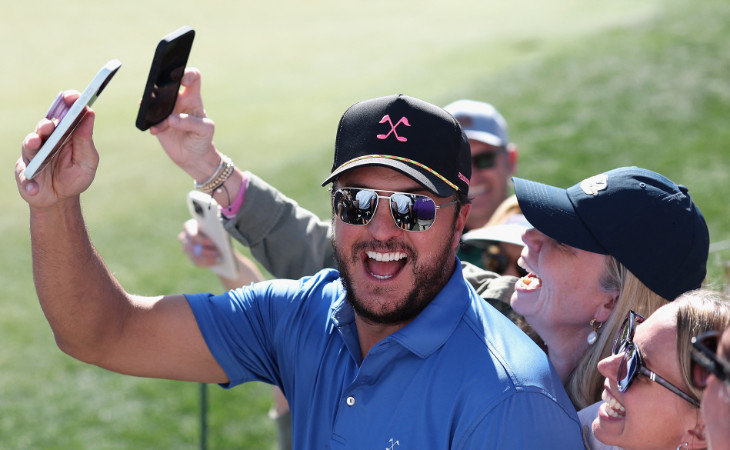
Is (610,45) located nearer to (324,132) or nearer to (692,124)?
(692,124)

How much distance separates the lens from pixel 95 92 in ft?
7.41

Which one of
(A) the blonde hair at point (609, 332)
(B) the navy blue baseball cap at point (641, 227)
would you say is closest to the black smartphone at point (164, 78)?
(B) the navy blue baseball cap at point (641, 227)

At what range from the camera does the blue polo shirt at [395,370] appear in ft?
6.72

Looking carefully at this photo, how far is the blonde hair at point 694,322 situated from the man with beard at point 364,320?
0.34 metres

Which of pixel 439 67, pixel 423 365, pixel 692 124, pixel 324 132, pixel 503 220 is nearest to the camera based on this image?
pixel 423 365

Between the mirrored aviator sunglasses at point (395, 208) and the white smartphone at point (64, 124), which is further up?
the white smartphone at point (64, 124)

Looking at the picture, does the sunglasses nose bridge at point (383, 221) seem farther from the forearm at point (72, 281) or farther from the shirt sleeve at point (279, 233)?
the shirt sleeve at point (279, 233)

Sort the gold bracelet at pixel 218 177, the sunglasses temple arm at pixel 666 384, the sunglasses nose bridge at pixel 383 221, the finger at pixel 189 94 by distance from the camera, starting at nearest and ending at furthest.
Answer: the sunglasses temple arm at pixel 666 384, the sunglasses nose bridge at pixel 383 221, the finger at pixel 189 94, the gold bracelet at pixel 218 177

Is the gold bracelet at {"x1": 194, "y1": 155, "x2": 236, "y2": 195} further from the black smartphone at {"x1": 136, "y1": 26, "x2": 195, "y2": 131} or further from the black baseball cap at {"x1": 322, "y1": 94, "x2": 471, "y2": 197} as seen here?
the black baseball cap at {"x1": 322, "y1": 94, "x2": 471, "y2": 197}

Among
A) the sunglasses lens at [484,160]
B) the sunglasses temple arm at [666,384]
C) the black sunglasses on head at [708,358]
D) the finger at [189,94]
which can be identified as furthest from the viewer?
the sunglasses lens at [484,160]

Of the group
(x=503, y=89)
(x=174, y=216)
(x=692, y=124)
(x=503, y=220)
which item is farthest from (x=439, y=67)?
(x=503, y=220)

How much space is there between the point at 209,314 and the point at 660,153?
7.40 metres

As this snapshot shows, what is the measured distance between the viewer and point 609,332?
239cm

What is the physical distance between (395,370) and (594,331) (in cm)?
66
